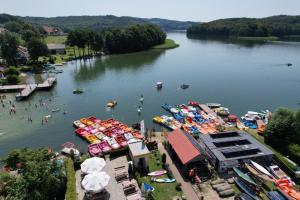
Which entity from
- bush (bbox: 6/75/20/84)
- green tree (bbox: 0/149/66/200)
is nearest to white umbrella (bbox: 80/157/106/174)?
green tree (bbox: 0/149/66/200)

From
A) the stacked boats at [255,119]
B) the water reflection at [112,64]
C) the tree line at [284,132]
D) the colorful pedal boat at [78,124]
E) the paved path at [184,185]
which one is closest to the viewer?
the paved path at [184,185]

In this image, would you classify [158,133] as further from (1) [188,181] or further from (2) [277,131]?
(2) [277,131]

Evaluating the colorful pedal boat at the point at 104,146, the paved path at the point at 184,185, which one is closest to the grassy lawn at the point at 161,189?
the paved path at the point at 184,185

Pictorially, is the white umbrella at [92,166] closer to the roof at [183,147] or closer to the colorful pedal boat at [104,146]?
the colorful pedal boat at [104,146]

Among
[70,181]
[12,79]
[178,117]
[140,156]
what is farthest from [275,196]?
[12,79]

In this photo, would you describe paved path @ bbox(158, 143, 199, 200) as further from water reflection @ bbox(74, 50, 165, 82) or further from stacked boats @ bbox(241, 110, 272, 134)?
water reflection @ bbox(74, 50, 165, 82)

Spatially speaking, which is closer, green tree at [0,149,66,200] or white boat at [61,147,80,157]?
green tree at [0,149,66,200]
